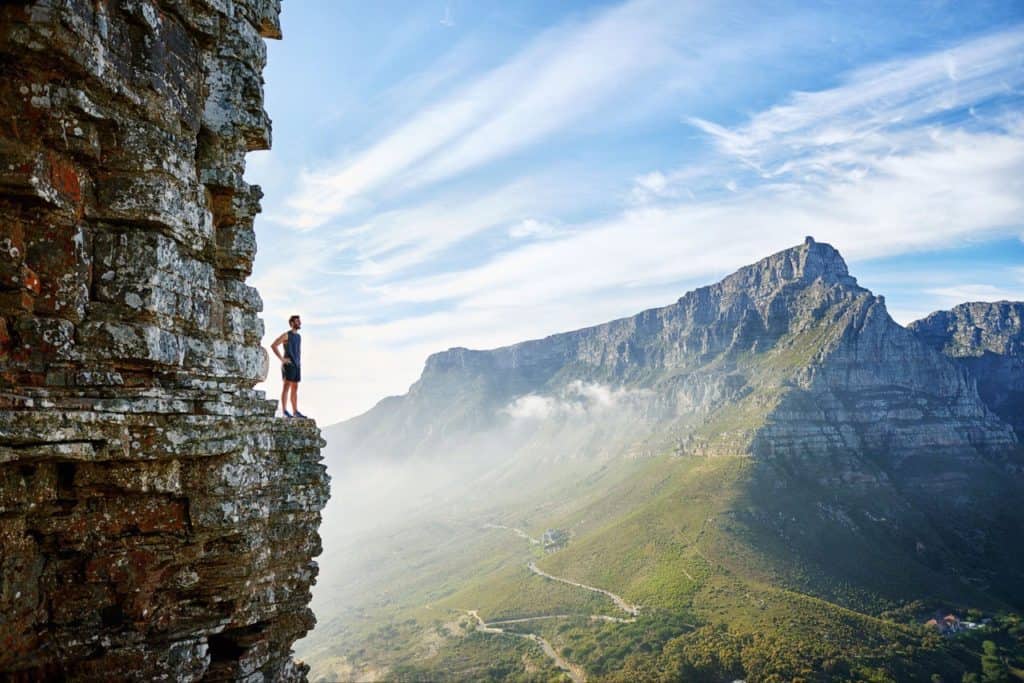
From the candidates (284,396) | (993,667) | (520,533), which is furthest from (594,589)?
(284,396)

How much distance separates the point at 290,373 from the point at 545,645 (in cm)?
7733

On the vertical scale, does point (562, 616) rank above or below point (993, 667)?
above

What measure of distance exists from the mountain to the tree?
1369 millimetres

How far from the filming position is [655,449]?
17750cm

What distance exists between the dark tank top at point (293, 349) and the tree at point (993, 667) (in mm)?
89857

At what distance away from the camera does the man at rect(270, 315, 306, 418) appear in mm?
15406

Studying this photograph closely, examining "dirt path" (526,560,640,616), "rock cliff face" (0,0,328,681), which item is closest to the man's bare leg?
"rock cliff face" (0,0,328,681)

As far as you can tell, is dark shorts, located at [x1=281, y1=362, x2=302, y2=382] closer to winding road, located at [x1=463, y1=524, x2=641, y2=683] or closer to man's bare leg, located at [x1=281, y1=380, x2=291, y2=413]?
man's bare leg, located at [x1=281, y1=380, x2=291, y2=413]

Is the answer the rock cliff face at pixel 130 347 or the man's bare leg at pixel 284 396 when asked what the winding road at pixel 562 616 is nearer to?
the man's bare leg at pixel 284 396

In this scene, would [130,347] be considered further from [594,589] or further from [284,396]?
[594,589]

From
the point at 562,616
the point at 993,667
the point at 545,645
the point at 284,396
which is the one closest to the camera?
the point at 284,396

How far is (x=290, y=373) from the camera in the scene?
50.8 feet

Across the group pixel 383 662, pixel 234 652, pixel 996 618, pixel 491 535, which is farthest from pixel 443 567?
pixel 234 652

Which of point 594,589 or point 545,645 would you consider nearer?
point 545,645
